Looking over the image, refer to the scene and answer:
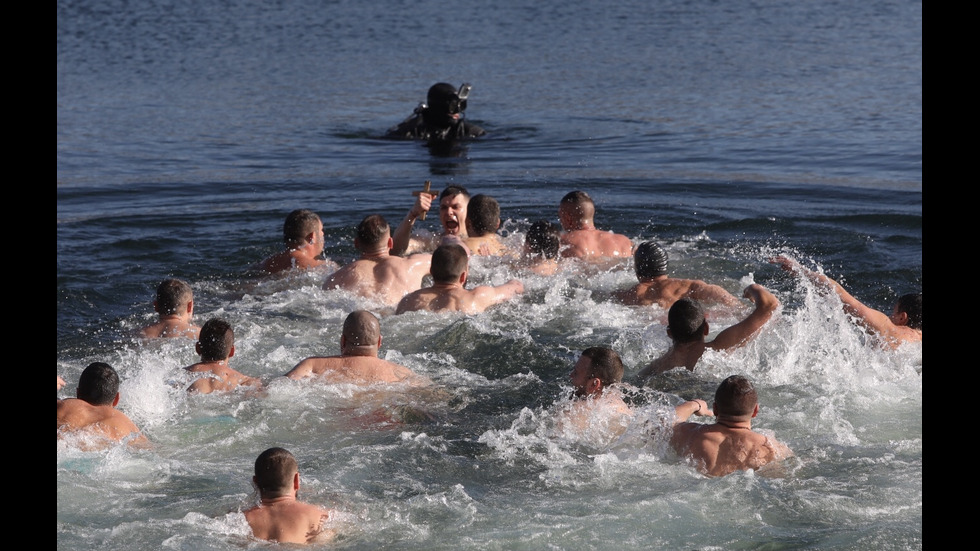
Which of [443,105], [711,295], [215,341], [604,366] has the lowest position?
[604,366]

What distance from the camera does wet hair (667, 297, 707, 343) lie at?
8008 mm

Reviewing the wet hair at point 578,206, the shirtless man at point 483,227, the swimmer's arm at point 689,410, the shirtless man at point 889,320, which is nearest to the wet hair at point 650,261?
the shirtless man at point 889,320

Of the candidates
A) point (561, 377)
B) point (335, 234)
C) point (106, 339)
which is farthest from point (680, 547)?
point (335, 234)

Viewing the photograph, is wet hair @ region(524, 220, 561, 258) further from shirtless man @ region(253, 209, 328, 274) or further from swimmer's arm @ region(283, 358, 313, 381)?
swimmer's arm @ region(283, 358, 313, 381)

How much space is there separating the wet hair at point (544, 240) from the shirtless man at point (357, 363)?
10.0ft

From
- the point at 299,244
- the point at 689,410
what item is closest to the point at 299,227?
the point at 299,244

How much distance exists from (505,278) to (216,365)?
3677 mm

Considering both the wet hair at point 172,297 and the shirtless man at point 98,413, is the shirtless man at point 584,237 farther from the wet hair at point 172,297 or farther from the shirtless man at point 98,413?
the shirtless man at point 98,413

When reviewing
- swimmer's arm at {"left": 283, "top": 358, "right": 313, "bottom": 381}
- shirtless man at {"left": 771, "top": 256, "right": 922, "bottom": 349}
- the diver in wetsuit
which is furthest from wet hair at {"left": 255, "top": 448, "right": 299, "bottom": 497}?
the diver in wetsuit

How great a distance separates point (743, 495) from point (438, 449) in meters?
1.93

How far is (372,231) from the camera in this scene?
10352mm

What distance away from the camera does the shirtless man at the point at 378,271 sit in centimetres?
1012

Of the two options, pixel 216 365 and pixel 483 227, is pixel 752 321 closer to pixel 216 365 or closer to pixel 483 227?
pixel 216 365

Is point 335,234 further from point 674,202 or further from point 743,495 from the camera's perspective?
point 743,495
